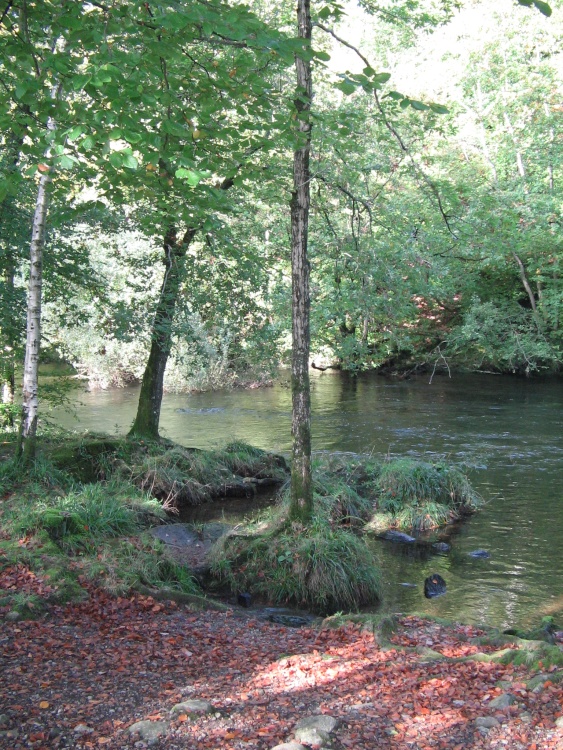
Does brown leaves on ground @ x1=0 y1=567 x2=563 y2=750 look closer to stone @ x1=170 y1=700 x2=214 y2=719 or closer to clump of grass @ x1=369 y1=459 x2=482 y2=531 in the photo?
stone @ x1=170 y1=700 x2=214 y2=719

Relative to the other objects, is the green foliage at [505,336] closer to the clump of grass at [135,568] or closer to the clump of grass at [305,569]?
the clump of grass at [305,569]

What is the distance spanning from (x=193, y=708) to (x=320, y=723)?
79cm

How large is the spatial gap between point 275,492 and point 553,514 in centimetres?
536

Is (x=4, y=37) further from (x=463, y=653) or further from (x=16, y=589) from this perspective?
(x=463, y=653)

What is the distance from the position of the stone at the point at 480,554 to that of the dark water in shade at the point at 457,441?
88 millimetres

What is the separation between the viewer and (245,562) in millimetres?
8203

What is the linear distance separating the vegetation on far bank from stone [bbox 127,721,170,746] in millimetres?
2204

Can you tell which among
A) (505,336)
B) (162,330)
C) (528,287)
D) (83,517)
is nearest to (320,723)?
(83,517)

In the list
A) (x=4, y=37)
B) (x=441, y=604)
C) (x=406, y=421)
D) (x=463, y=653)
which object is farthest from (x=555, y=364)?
(x=4, y=37)

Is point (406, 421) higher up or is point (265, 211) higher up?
point (265, 211)

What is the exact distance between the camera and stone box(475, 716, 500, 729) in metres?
3.91

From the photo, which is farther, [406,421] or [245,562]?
[406,421]

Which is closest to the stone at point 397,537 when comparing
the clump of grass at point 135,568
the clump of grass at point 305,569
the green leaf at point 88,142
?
the clump of grass at point 305,569

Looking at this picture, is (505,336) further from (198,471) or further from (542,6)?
(542,6)
